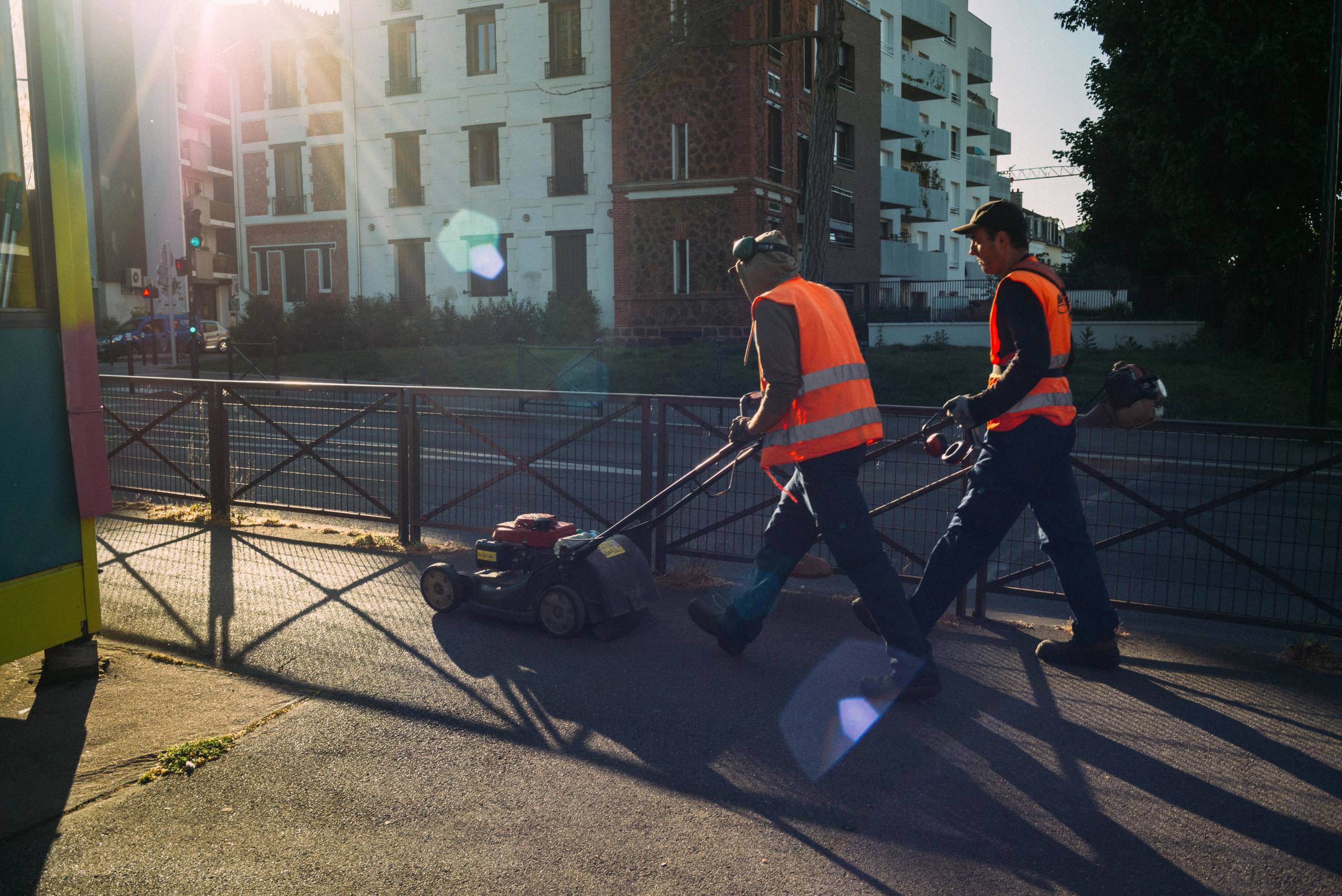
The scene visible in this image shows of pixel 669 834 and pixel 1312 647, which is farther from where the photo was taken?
pixel 1312 647

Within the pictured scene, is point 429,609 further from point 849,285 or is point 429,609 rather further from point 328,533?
point 849,285

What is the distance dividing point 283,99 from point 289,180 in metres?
2.83

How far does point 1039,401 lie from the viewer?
4.51m

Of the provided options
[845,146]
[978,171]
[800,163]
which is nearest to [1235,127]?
[800,163]

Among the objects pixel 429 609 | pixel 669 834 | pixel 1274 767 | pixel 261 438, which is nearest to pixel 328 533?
pixel 261 438

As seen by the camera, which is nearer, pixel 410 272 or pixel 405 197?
pixel 405 197

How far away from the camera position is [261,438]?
855 centimetres

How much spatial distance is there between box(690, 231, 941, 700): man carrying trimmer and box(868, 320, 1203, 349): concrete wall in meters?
22.6

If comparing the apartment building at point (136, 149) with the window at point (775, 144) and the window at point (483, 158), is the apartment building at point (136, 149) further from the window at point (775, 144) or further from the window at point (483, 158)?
the window at point (775, 144)

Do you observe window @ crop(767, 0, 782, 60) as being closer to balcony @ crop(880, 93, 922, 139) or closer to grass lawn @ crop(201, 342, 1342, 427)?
grass lawn @ crop(201, 342, 1342, 427)

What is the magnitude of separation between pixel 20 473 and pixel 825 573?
140 inches

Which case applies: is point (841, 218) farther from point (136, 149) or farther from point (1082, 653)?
point (1082, 653)

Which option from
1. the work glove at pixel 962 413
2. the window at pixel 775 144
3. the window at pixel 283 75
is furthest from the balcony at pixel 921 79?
the work glove at pixel 962 413

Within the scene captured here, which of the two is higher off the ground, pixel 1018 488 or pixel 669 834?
pixel 1018 488
